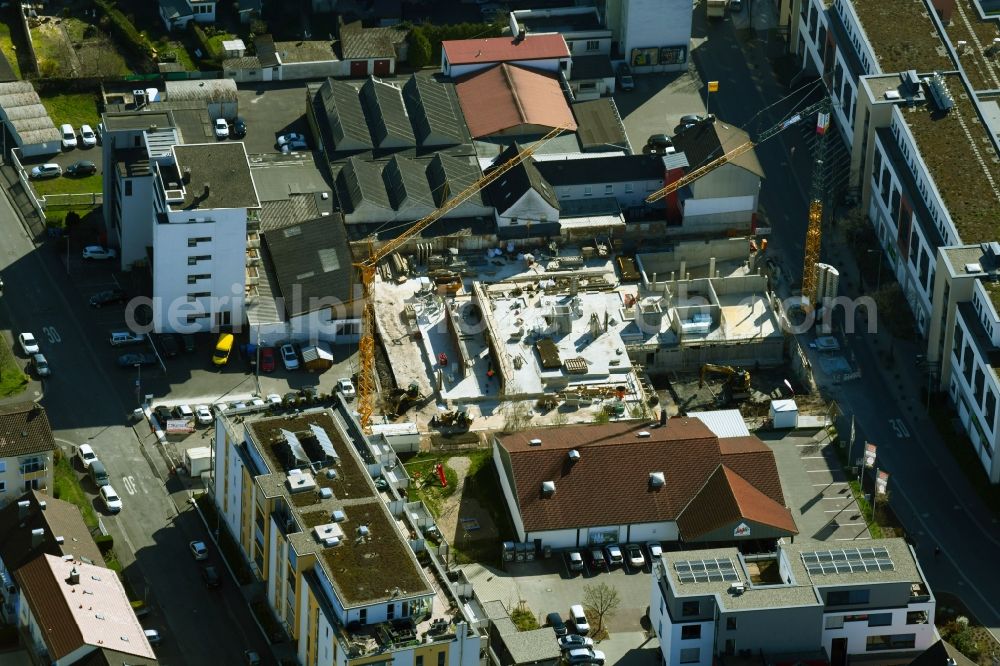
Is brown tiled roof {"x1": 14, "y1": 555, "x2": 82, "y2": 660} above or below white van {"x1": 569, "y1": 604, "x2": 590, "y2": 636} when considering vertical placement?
above

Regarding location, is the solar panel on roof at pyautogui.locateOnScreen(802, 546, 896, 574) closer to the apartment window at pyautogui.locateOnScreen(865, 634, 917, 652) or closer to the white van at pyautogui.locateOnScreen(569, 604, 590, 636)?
the apartment window at pyautogui.locateOnScreen(865, 634, 917, 652)

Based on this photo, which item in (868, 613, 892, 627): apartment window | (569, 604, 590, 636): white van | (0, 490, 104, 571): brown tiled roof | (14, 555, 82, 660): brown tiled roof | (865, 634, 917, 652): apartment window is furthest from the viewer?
(569, 604, 590, 636): white van

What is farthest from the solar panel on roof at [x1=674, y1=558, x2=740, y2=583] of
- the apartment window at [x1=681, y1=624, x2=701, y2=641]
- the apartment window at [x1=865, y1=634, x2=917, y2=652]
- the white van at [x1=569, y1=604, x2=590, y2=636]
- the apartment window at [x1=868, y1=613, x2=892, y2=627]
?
the apartment window at [x1=865, y1=634, x2=917, y2=652]

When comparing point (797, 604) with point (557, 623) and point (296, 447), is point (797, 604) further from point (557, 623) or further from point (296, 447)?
point (296, 447)

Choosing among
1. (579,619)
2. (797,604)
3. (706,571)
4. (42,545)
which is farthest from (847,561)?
(42,545)

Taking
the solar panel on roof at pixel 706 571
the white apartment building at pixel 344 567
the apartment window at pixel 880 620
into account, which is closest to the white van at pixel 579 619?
the solar panel on roof at pixel 706 571

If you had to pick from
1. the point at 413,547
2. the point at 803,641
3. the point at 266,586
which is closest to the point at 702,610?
the point at 803,641
